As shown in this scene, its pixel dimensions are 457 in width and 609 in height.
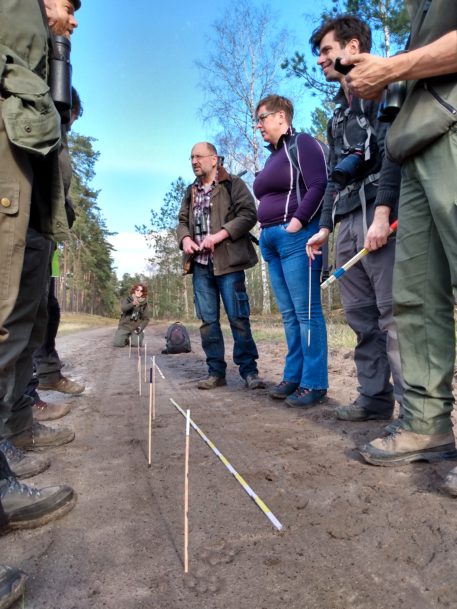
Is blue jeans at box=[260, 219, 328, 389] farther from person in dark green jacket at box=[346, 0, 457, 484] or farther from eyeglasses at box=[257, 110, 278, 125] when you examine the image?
person in dark green jacket at box=[346, 0, 457, 484]

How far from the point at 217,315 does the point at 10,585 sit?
346 cm

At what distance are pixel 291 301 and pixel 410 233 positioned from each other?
1.70m

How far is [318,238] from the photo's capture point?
3.14 meters

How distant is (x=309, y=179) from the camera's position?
349 cm

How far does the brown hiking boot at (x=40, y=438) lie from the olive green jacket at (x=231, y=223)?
7.10ft

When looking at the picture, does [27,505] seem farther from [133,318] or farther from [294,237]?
[133,318]

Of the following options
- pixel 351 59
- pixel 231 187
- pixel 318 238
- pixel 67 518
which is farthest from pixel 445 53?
pixel 231 187

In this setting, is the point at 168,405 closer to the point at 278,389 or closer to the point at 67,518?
the point at 278,389

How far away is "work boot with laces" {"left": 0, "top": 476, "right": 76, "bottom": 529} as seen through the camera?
5.41 feet

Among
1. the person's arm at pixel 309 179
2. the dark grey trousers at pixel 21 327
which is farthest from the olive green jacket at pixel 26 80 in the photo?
the person's arm at pixel 309 179

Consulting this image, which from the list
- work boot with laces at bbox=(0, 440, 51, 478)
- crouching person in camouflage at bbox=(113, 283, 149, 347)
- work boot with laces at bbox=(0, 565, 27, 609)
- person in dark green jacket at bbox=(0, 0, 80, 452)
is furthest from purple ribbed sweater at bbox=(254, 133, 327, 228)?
crouching person in camouflage at bbox=(113, 283, 149, 347)

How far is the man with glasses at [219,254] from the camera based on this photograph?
14.2 ft

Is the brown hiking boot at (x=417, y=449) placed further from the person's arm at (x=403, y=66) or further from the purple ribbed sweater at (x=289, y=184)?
the purple ribbed sweater at (x=289, y=184)

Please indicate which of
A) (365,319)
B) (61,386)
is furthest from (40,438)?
(365,319)
